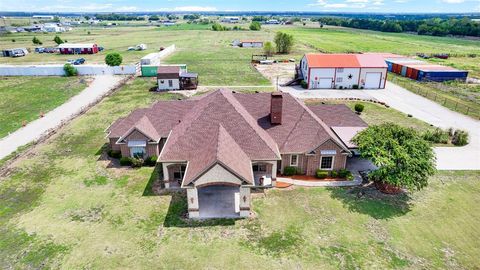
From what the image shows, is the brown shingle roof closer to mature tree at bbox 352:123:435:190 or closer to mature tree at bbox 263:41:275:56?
mature tree at bbox 352:123:435:190

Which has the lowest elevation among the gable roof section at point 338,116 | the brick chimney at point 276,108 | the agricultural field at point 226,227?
the agricultural field at point 226,227

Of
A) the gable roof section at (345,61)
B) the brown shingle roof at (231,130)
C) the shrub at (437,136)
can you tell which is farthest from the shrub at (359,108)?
the gable roof section at (345,61)

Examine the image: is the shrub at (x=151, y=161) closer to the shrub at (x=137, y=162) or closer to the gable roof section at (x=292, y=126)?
the shrub at (x=137, y=162)

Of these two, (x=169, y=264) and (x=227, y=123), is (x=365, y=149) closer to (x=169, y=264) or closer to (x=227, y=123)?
(x=227, y=123)

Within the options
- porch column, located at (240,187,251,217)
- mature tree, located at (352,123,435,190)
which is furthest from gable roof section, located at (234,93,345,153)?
porch column, located at (240,187,251,217)

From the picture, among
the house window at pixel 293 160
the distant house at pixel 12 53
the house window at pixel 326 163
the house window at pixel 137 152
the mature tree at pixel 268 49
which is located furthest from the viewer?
the mature tree at pixel 268 49

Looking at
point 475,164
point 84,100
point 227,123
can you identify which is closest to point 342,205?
point 227,123
